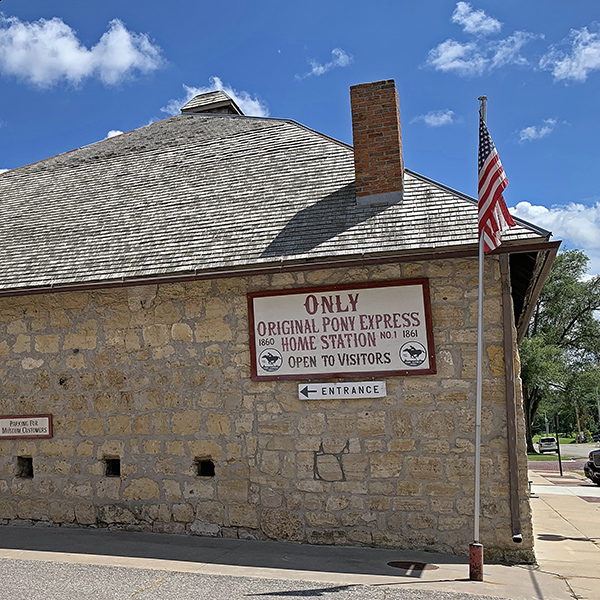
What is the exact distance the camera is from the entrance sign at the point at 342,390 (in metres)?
7.14

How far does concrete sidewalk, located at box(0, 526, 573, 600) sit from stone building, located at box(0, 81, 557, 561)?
0.97 feet

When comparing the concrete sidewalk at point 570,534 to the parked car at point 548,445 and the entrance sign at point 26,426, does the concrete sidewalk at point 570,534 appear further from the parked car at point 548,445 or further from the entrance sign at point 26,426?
the parked car at point 548,445

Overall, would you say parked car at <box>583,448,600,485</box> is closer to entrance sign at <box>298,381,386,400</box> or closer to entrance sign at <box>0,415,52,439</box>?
entrance sign at <box>298,381,386,400</box>

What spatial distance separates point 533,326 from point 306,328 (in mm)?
30873

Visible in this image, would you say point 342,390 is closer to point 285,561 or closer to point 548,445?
point 285,561

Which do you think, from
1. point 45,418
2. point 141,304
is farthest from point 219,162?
point 45,418

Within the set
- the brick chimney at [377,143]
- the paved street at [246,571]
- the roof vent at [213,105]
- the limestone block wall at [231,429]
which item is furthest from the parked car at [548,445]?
the limestone block wall at [231,429]

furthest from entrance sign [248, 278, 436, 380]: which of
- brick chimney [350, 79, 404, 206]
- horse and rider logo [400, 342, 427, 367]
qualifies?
brick chimney [350, 79, 404, 206]

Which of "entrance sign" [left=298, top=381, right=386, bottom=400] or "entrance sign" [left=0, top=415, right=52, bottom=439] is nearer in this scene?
"entrance sign" [left=298, top=381, right=386, bottom=400]

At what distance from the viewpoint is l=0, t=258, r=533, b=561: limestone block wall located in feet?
22.6

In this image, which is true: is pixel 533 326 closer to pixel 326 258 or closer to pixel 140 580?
pixel 326 258

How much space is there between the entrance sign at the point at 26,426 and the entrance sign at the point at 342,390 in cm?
365

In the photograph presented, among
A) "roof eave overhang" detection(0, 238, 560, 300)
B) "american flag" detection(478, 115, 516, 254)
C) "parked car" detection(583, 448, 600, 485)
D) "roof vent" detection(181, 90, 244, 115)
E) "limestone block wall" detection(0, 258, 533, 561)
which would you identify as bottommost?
"parked car" detection(583, 448, 600, 485)

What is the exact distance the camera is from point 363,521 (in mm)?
7043
